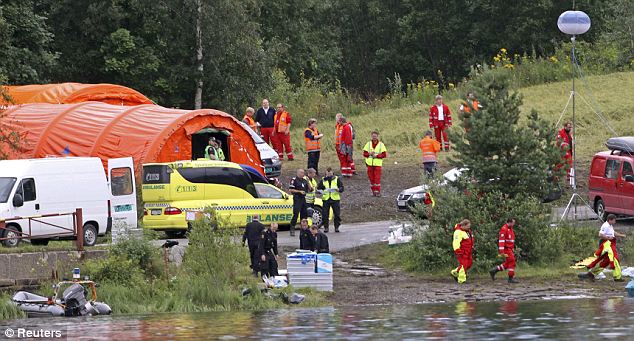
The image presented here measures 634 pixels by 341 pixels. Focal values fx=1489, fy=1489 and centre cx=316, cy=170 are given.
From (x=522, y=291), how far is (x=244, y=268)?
5.49 metres

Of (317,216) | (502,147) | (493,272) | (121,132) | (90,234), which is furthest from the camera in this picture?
(121,132)

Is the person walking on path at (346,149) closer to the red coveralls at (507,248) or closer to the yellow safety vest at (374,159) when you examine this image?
the yellow safety vest at (374,159)

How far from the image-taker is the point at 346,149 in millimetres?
41906

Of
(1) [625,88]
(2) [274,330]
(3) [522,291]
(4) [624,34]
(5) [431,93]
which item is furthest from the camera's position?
(4) [624,34]

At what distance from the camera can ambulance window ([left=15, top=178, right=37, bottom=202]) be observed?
3183 centimetres

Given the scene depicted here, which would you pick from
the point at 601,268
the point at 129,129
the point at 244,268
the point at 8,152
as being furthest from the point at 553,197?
the point at 8,152

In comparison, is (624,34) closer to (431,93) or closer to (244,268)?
(431,93)

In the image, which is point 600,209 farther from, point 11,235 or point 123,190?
point 11,235

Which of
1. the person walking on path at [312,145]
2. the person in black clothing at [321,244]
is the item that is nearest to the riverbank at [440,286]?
the person in black clothing at [321,244]

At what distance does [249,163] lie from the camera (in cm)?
4141

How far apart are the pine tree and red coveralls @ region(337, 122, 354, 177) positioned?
30.5ft

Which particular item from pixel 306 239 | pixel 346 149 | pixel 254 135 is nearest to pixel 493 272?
pixel 306 239

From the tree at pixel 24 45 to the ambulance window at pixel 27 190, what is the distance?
17.3 metres

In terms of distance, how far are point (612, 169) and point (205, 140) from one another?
41.0ft
